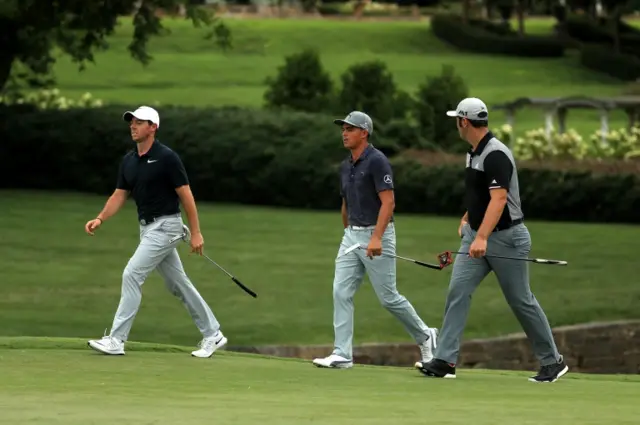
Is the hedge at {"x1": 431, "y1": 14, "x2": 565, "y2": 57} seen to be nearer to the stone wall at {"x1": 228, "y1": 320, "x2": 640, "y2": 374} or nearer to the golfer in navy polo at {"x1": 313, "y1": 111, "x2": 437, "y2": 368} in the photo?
the stone wall at {"x1": 228, "y1": 320, "x2": 640, "y2": 374}

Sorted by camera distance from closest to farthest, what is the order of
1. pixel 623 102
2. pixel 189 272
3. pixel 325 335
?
pixel 325 335 → pixel 189 272 → pixel 623 102

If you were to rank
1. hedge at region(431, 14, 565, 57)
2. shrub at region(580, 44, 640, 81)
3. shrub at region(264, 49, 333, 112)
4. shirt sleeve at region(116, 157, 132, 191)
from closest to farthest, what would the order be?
shirt sleeve at region(116, 157, 132, 191) < shrub at region(264, 49, 333, 112) < shrub at region(580, 44, 640, 81) < hedge at region(431, 14, 565, 57)

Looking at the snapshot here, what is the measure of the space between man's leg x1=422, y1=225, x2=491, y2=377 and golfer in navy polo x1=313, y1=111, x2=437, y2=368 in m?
0.78

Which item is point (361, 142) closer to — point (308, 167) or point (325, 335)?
point (325, 335)

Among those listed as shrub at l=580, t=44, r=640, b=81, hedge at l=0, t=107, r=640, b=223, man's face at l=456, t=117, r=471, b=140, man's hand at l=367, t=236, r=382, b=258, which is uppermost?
man's face at l=456, t=117, r=471, b=140

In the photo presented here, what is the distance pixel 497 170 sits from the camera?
10.7 metres

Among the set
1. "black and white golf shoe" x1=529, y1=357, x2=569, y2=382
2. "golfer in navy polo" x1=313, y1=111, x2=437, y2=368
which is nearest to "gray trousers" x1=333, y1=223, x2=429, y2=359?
"golfer in navy polo" x1=313, y1=111, x2=437, y2=368

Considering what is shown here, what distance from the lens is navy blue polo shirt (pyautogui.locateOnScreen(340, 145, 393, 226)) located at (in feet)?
38.5

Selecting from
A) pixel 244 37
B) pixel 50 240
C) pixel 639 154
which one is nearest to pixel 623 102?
pixel 639 154

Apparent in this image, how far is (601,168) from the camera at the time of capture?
94.1 feet

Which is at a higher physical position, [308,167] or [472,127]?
[472,127]

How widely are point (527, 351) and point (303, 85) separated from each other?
65.5 ft

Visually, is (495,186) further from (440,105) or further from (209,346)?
(440,105)

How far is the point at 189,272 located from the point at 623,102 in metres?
16.9
